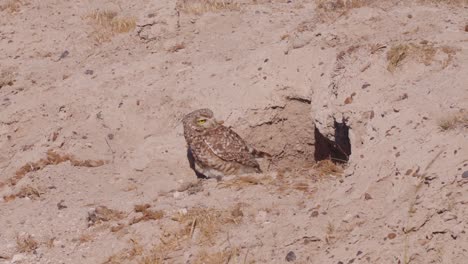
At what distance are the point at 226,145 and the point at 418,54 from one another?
2980mm

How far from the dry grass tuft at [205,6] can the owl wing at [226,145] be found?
3.99 meters

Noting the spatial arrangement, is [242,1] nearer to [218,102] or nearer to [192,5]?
[192,5]

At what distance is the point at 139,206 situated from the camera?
8953 mm

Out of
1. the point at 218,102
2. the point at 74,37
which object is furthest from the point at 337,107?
the point at 74,37

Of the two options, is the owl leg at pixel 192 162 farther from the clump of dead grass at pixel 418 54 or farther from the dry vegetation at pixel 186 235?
the clump of dead grass at pixel 418 54

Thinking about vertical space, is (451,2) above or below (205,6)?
above

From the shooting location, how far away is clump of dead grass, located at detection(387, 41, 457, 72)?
9625 mm

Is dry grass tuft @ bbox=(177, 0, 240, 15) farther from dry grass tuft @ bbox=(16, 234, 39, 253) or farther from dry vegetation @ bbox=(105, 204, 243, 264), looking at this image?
dry grass tuft @ bbox=(16, 234, 39, 253)

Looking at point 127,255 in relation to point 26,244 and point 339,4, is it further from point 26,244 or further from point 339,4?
point 339,4

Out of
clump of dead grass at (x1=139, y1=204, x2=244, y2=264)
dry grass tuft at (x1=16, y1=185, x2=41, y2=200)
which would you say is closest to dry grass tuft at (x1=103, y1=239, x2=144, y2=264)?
clump of dead grass at (x1=139, y1=204, x2=244, y2=264)

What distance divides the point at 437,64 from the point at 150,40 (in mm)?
5856

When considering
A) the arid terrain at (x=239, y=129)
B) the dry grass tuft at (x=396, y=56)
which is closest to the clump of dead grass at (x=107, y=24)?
the arid terrain at (x=239, y=129)

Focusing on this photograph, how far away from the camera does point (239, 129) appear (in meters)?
11.3

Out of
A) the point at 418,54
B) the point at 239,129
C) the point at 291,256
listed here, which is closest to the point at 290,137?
the point at 239,129
